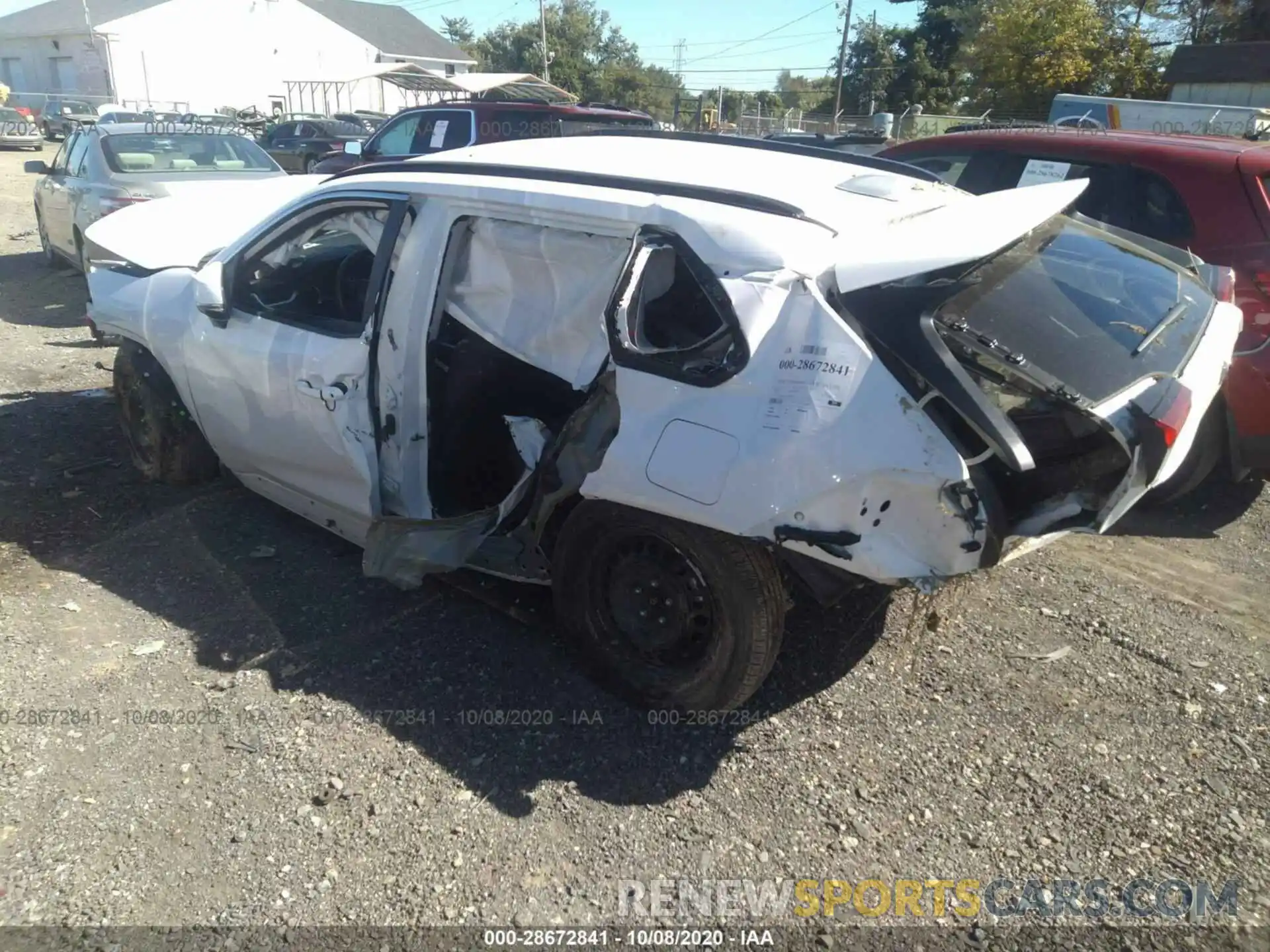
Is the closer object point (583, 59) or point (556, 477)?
point (556, 477)

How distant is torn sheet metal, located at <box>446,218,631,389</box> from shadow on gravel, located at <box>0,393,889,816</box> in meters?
1.11

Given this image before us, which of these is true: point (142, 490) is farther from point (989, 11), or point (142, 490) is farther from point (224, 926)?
point (989, 11)

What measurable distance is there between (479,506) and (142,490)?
2358mm

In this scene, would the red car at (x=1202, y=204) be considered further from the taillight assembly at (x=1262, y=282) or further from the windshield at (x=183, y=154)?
the windshield at (x=183, y=154)

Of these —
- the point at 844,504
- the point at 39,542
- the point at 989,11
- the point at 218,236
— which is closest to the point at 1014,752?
the point at 844,504

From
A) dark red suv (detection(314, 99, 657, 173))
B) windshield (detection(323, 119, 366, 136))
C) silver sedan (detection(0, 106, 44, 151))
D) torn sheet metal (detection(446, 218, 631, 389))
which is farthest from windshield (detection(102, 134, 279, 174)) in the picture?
silver sedan (detection(0, 106, 44, 151))

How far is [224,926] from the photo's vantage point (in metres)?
2.44

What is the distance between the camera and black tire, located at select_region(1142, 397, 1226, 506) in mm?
4406

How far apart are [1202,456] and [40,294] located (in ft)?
34.7

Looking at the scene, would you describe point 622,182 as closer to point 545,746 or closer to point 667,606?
point 667,606

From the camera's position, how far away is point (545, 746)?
3.11m

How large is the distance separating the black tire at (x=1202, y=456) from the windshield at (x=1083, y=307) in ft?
3.66

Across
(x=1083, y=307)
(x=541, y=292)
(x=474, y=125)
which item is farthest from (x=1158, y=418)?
(x=474, y=125)

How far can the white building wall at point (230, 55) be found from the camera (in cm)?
4141
